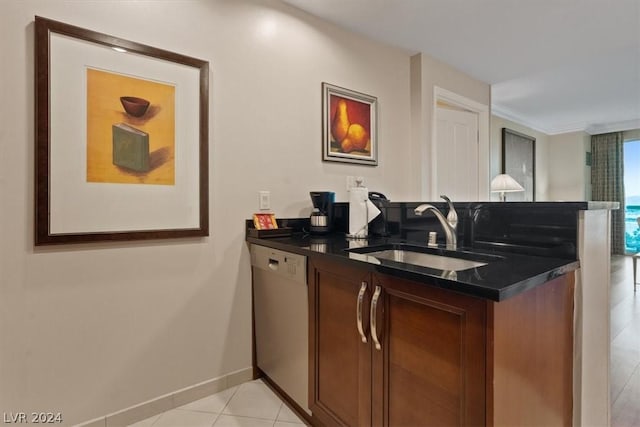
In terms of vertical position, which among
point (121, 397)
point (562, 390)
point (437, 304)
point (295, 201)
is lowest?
point (121, 397)

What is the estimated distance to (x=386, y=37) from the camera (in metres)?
2.55

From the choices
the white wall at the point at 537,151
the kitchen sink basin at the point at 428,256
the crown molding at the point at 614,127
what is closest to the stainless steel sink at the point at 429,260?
the kitchen sink basin at the point at 428,256

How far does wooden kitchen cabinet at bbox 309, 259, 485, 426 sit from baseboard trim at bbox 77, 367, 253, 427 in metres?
0.63

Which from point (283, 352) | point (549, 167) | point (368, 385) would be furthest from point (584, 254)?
point (549, 167)

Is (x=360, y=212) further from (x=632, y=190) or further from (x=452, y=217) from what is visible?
(x=632, y=190)

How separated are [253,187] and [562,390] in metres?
1.70

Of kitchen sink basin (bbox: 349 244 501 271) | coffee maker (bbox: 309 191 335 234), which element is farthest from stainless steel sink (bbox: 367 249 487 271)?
coffee maker (bbox: 309 191 335 234)

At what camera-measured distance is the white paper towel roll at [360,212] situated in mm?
1964

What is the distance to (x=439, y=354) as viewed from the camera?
99 cm

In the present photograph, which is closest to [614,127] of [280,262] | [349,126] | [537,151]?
[537,151]

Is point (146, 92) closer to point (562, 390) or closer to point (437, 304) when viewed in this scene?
point (437, 304)

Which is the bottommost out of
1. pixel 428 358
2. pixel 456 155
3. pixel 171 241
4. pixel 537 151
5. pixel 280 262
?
pixel 428 358

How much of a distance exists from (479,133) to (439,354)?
300 cm

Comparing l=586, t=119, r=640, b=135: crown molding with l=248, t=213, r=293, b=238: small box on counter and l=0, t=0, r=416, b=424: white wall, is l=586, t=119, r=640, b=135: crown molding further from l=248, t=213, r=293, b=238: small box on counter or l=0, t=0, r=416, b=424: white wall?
l=248, t=213, r=293, b=238: small box on counter
